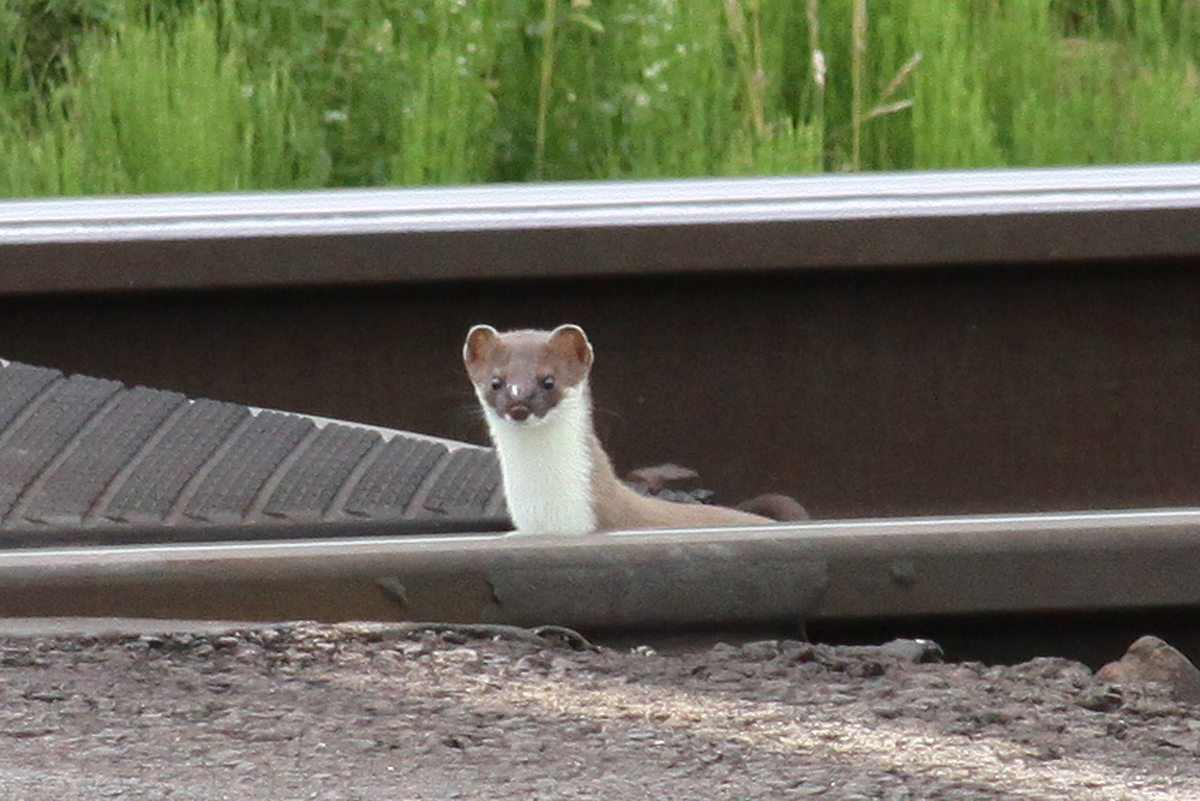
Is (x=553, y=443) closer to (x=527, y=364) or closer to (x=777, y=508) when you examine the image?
(x=527, y=364)

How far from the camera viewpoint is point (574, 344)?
13.5 feet

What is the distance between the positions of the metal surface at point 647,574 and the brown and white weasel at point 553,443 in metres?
0.68

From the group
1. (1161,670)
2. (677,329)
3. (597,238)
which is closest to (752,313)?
(677,329)

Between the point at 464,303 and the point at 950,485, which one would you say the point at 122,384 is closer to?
the point at 464,303

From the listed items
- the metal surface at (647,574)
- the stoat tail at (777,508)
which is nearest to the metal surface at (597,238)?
the stoat tail at (777,508)

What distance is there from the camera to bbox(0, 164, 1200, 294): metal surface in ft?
14.1

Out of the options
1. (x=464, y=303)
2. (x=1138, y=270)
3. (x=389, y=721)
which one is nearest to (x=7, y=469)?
(x=464, y=303)

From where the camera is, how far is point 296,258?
14.3ft

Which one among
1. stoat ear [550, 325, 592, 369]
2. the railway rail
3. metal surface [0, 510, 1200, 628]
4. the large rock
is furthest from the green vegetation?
the large rock

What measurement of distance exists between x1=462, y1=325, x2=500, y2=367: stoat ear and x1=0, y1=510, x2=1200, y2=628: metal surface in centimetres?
69

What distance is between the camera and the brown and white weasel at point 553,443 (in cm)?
414

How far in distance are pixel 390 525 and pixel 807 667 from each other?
886mm

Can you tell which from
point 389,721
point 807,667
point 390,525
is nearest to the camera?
point 389,721

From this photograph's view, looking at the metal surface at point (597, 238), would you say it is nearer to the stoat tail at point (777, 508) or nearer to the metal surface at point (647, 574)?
the stoat tail at point (777, 508)
